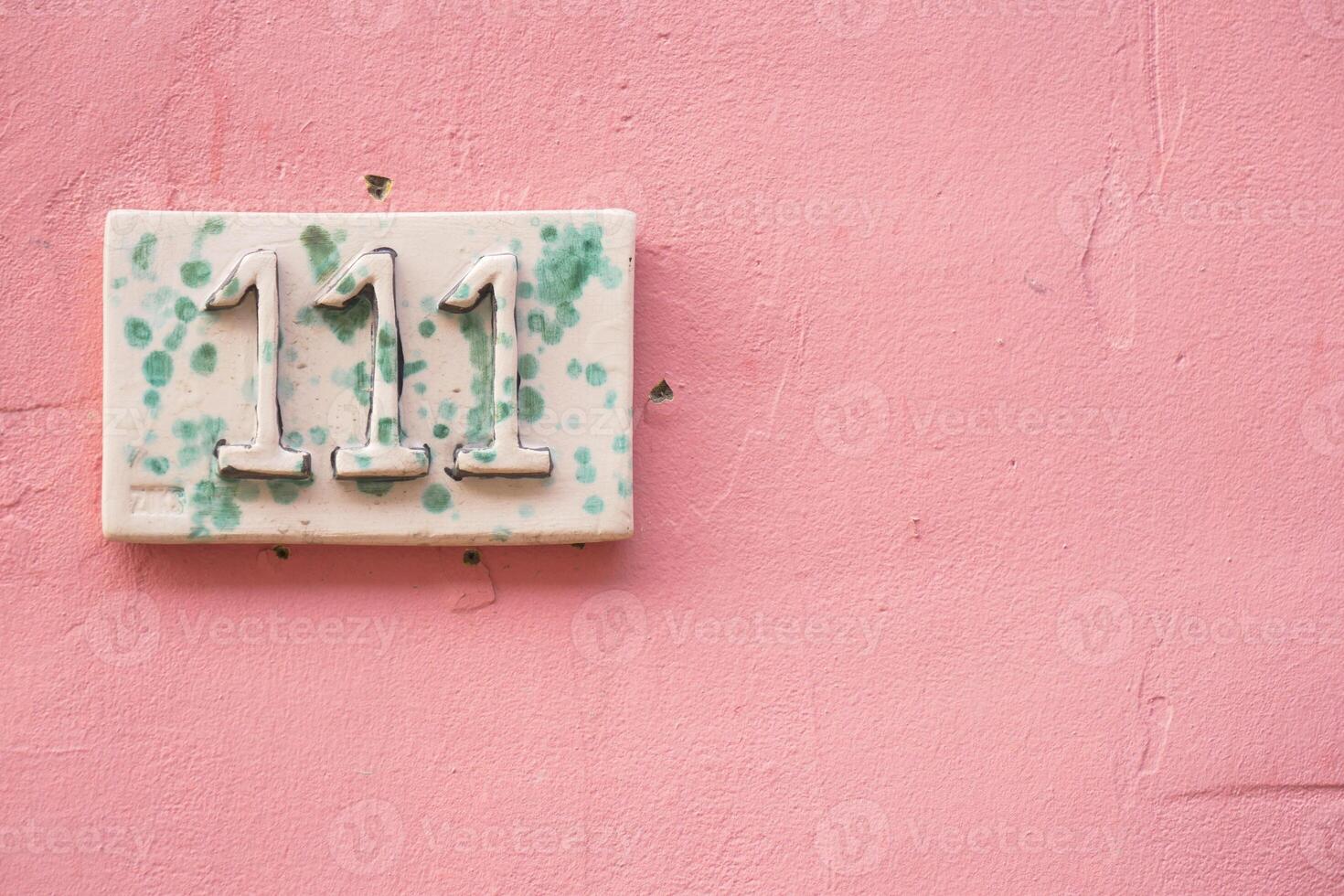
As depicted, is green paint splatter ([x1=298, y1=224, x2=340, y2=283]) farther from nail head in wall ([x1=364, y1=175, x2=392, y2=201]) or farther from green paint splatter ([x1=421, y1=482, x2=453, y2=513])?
green paint splatter ([x1=421, y1=482, x2=453, y2=513])

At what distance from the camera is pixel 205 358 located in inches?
34.9

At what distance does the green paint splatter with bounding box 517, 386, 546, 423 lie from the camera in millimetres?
888

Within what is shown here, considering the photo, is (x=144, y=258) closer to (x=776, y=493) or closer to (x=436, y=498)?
(x=436, y=498)

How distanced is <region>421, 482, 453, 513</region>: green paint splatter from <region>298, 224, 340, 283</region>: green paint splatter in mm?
203

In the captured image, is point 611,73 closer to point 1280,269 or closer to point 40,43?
point 40,43

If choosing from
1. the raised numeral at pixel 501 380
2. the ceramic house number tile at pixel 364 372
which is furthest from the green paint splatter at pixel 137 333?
the raised numeral at pixel 501 380

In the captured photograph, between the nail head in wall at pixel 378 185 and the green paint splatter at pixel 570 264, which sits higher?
the nail head in wall at pixel 378 185

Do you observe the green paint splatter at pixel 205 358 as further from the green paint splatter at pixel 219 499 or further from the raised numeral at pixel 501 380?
the raised numeral at pixel 501 380

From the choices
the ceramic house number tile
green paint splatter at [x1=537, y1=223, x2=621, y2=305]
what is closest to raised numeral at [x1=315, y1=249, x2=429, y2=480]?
the ceramic house number tile

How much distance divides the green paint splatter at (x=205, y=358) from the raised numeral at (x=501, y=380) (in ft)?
0.65

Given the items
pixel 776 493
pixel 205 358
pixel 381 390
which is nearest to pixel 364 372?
pixel 381 390

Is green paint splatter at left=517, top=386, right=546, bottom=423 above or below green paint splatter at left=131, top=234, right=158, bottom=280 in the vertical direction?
below

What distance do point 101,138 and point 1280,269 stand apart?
3.56 feet

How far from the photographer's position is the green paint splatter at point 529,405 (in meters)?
0.89
